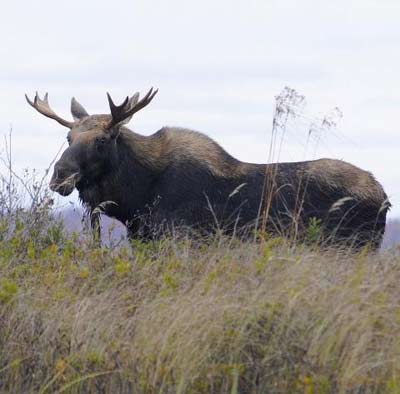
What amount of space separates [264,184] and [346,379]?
5.18m

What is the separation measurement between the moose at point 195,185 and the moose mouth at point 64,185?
0.25ft

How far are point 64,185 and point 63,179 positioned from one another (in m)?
0.09

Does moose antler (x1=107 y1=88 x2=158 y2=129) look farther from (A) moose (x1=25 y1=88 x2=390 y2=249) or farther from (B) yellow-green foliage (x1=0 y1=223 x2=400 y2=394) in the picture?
(B) yellow-green foliage (x1=0 y1=223 x2=400 y2=394)

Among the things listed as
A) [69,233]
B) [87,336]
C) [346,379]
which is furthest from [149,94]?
[346,379]

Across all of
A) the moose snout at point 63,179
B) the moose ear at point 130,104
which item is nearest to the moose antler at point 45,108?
the moose ear at point 130,104

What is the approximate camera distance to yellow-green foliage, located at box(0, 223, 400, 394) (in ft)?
19.9

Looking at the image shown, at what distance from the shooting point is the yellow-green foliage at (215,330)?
19.9ft

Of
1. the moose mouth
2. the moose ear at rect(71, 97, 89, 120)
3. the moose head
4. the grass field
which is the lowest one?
the grass field

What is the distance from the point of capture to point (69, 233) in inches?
388

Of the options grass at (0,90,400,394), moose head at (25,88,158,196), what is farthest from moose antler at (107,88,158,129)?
grass at (0,90,400,394)

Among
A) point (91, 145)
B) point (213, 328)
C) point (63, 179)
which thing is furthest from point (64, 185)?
point (213, 328)

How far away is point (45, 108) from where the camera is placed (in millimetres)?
12383

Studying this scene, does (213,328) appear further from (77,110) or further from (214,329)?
(77,110)

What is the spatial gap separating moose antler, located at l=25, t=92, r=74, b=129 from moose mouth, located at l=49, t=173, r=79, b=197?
1.06m
